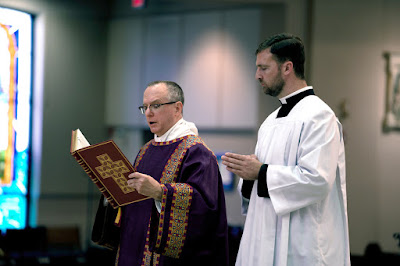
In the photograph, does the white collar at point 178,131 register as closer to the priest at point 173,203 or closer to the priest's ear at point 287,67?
the priest at point 173,203

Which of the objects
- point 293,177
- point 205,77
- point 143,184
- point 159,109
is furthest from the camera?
point 205,77

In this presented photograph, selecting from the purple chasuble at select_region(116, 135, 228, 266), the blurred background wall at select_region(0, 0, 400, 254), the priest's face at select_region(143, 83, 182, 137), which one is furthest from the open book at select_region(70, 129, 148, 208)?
the blurred background wall at select_region(0, 0, 400, 254)

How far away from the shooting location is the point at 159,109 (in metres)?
3.07

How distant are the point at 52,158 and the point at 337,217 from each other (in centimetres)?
543

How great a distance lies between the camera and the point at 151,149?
324 cm

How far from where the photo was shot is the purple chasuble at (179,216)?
9.38 feet

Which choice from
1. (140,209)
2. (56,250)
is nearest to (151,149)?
(140,209)

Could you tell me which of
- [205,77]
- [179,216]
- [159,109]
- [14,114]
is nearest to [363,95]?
[205,77]

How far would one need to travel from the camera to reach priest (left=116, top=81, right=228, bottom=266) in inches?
112

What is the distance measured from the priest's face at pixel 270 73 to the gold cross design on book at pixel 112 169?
2.65 feet

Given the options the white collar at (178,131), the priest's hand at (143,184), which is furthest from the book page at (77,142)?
the white collar at (178,131)

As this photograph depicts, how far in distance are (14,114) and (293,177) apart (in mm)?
5569

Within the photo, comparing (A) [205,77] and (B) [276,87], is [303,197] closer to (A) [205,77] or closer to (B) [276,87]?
(B) [276,87]

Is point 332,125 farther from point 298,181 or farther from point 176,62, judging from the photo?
point 176,62
